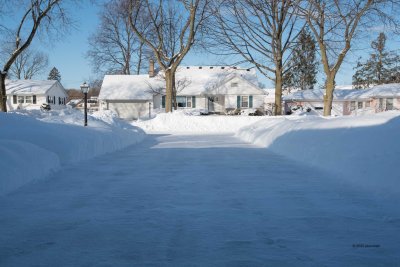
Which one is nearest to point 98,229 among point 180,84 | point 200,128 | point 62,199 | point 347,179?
point 62,199

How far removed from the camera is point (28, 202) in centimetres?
577

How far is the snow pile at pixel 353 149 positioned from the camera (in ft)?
22.5

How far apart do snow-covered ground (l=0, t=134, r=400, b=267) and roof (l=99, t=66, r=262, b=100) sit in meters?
41.9

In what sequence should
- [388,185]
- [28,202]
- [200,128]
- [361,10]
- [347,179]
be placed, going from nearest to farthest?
[28,202], [388,185], [347,179], [361,10], [200,128]

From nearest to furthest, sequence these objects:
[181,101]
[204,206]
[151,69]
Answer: [204,206] < [181,101] < [151,69]

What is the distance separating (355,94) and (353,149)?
151 ft

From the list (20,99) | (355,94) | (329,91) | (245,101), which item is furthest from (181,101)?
(329,91)

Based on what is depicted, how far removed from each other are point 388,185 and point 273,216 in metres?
2.39

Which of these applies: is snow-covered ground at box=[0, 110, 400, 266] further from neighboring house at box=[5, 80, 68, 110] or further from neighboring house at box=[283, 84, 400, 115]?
neighboring house at box=[5, 80, 68, 110]

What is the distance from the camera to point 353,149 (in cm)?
877

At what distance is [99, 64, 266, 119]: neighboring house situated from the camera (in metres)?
48.9

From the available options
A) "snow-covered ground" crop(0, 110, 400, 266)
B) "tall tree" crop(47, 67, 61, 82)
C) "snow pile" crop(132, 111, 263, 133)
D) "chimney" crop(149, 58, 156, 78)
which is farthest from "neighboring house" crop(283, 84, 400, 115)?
"tall tree" crop(47, 67, 61, 82)

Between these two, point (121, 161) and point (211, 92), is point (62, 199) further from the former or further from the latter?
point (211, 92)

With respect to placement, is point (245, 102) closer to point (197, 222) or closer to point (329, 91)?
point (329, 91)
